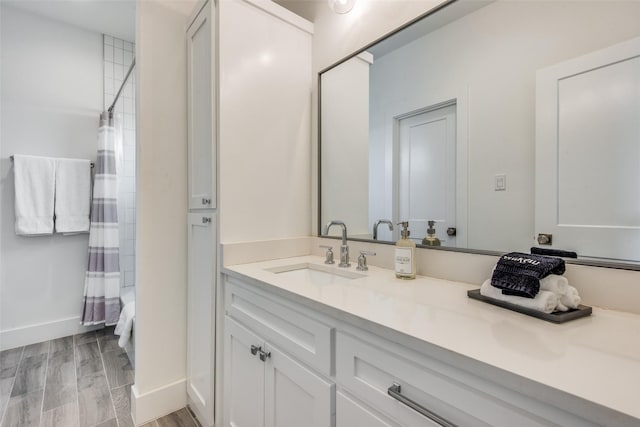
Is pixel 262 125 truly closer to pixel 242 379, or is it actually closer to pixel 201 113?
pixel 201 113

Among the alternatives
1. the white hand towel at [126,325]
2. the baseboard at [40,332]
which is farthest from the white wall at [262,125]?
the baseboard at [40,332]

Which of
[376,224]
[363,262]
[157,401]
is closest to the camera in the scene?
[363,262]

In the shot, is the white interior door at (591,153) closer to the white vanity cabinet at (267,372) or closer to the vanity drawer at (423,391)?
the vanity drawer at (423,391)

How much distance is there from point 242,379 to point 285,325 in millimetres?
419

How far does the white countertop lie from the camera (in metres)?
0.44

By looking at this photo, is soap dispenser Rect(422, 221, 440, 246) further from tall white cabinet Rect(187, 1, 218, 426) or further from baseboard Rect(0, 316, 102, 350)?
baseboard Rect(0, 316, 102, 350)

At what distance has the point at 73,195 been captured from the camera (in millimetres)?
2459

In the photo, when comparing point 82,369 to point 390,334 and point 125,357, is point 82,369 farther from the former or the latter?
point 390,334

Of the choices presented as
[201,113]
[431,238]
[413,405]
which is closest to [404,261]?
[431,238]

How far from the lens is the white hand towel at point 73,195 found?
2400 millimetres

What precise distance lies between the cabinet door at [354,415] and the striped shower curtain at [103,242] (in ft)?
7.97

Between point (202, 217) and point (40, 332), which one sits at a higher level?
point (202, 217)

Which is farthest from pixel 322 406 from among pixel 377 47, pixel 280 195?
pixel 377 47

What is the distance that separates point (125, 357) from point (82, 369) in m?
A: 0.24
